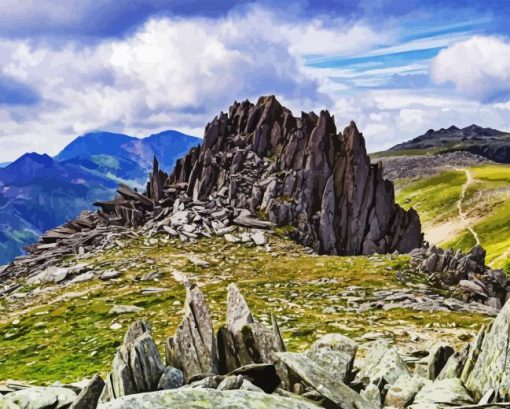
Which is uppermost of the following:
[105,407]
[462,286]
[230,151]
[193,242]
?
[230,151]

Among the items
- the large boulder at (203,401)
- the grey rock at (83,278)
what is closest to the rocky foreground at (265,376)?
the large boulder at (203,401)

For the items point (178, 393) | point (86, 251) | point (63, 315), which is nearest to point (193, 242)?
point (86, 251)

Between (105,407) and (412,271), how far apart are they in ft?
164

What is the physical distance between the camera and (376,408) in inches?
650

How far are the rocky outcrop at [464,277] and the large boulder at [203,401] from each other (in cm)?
4271

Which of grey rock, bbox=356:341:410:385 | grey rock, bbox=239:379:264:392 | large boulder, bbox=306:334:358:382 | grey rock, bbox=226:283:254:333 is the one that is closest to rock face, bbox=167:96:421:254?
grey rock, bbox=226:283:254:333

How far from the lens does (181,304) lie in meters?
49.2

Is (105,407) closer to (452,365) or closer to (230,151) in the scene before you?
(452,365)

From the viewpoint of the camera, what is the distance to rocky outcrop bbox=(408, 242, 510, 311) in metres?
52.2

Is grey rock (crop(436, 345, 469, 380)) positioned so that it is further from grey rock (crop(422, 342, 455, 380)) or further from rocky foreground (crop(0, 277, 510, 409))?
grey rock (crop(422, 342, 455, 380))

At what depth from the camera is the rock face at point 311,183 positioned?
290 feet

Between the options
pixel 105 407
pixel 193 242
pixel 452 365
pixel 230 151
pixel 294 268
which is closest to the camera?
pixel 105 407

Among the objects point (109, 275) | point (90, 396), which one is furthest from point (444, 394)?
point (109, 275)

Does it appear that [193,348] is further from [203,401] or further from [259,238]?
[259,238]
